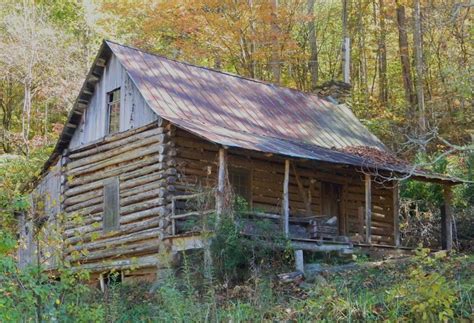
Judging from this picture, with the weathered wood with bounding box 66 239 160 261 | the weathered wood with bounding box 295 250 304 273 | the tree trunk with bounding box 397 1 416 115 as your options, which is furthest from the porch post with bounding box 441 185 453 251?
the tree trunk with bounding box 397 1 416 115

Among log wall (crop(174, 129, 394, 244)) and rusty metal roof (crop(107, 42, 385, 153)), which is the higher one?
rusty metal roof (crop(107, 42, 385, 153))

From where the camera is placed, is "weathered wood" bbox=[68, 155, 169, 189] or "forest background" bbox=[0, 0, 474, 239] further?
"forest background" bbox=[0, 0, 474, 239]

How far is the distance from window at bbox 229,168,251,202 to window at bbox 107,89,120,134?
348cm

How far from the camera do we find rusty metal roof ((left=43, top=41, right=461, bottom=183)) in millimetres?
18719

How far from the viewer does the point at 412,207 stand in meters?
25.5

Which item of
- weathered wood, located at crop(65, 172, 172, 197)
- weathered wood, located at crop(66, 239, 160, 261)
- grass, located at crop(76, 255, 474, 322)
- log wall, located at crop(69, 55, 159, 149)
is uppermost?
log wall, located at crop(69, 55, 159, 149)

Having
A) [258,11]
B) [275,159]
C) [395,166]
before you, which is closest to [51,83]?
[258,11]

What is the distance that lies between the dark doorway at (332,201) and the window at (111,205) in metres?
5.82

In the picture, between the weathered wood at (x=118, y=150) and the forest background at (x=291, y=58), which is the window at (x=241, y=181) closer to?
the weathered wood at (x=118, y=150)

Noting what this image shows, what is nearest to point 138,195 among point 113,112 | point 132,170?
point 132,170

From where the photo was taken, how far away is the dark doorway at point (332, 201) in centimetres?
2200

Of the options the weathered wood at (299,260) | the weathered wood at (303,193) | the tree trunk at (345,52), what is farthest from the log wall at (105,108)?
the tree trunk at (345,52)

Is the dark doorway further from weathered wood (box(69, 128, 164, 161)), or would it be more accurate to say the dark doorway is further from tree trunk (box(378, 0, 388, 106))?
tree trunk (box(378, 0, 388, 106))

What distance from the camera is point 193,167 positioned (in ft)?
62.7
